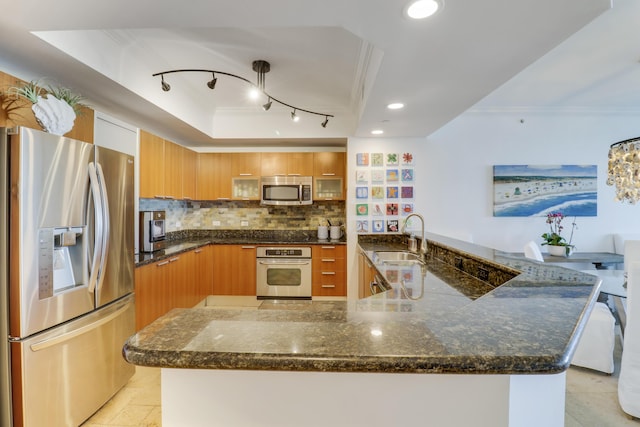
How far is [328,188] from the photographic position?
13.2 feet

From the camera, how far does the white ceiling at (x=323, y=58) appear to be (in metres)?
1.27

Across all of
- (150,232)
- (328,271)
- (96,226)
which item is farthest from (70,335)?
(328,271)

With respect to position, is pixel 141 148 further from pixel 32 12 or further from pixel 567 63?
pixel 567 63

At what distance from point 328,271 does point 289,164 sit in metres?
1.58

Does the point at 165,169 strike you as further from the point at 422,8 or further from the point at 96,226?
the point at 422,8

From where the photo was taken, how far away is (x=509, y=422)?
0.68 meters

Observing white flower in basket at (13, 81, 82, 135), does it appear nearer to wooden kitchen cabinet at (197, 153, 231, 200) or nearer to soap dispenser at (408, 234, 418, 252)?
wooden kitchen cabinet at (197, 153, 231, 200)

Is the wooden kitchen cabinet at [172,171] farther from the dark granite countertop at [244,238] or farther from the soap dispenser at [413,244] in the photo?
the soap dispenser at [413,244]

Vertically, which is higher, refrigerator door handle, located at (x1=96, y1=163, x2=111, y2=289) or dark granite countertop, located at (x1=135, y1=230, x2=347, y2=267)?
refrigerator door handle, located at (x1=96, y1=163, x2=111, y2=289)

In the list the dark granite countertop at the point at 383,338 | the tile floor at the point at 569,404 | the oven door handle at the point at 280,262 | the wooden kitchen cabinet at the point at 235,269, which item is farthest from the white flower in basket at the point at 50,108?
the oven door handle at the point at 280,262

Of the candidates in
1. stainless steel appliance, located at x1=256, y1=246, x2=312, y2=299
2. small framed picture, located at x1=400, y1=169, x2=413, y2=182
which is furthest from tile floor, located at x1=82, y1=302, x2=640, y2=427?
small framed picture, located at x1=400, y1=169, x2=413, y2=182

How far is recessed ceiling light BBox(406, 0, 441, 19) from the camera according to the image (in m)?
1.16

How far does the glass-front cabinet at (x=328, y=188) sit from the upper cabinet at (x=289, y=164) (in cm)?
21

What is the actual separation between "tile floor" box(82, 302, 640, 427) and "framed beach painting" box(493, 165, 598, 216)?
193 cm
